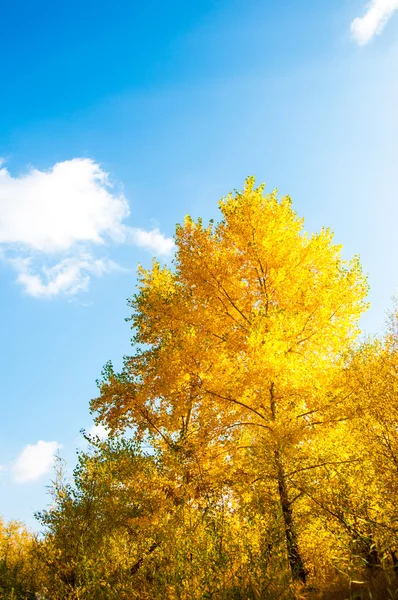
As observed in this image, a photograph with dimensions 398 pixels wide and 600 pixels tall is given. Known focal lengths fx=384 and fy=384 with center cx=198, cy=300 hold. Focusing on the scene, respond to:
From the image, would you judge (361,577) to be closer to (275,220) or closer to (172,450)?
(172,450)

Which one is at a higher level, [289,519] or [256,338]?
[256,338]

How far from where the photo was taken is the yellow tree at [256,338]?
22.2 ft

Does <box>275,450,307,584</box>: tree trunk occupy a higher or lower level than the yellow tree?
lower

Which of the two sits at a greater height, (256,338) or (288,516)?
(256,338)

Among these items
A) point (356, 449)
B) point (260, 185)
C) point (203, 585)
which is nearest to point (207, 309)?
point (260, 185)

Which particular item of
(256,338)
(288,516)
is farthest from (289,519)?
(256,338)

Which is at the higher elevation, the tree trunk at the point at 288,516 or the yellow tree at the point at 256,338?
the yellow tree at the point at 256,338

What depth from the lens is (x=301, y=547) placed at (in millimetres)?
6934

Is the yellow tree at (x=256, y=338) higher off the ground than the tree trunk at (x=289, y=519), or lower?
higher

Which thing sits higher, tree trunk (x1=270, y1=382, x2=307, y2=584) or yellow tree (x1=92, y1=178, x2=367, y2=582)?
yellow tree (x1=92, y1=178, x2=367, y2=582)

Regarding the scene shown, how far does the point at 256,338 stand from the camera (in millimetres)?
6688

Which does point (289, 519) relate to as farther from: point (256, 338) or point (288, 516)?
point (256, 338)

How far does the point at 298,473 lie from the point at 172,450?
12.8 ft

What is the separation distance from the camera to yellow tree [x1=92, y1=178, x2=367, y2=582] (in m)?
6.77
